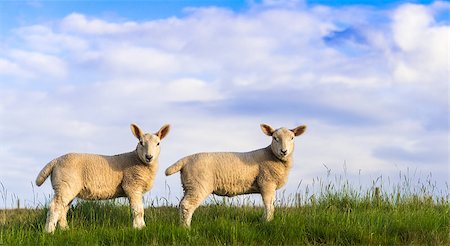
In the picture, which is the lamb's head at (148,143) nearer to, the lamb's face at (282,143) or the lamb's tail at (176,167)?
the lamb's tail at (176,167)

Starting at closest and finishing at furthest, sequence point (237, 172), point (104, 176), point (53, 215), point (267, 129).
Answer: point (53, 215), point (104, 176), point (237, 172), point (267, 129)

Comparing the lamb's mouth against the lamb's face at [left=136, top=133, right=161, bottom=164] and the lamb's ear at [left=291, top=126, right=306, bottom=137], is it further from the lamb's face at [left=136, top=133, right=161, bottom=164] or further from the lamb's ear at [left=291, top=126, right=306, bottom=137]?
the lamb's ear at [left=291, top=126, right=306, bottom=137]

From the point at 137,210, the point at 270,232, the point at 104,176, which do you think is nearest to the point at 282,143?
the point at 270,232

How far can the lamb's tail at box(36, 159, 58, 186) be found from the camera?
11508 mm

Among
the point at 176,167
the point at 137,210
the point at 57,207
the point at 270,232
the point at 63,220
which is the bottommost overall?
the point at 270,232

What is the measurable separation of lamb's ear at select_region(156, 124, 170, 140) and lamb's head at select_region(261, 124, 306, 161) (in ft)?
5.63

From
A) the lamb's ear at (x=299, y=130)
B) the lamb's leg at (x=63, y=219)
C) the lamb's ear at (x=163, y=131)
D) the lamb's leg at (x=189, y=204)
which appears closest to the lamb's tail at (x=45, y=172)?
the lamb's leg at (x=63, y=219)

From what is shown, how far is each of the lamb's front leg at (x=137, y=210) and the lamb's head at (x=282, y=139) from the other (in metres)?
2.52

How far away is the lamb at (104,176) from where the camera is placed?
11164 millimetres

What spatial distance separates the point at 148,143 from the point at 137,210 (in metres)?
1.17

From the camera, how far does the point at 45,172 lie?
37.8ft

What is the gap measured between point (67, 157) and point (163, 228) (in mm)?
2330

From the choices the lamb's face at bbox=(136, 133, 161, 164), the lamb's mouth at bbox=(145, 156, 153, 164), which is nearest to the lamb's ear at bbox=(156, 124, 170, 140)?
the lamb's face at bbox=(136, 133, 161, 164)

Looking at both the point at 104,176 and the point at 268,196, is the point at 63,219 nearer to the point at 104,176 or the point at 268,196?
the point at 104,176
